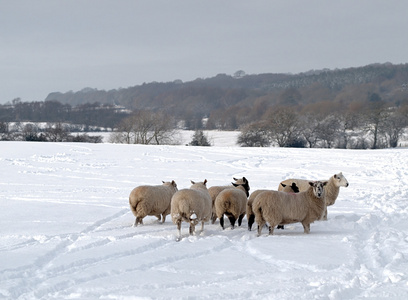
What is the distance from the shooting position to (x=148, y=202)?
11367 millimetres

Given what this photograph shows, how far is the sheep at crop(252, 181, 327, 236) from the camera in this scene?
10.3m

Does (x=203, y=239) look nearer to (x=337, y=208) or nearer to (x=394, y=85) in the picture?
(x=337, y=208)

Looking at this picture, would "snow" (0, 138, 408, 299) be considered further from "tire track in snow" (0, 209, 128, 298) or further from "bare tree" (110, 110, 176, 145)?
"bare tree" (110, 110, 176, 145)

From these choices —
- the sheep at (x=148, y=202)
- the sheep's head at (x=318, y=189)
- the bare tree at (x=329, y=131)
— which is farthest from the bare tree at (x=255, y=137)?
the sheep's head at (x=318, y=189)

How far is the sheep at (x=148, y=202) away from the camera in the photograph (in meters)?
11.3

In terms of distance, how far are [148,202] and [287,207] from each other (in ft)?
11.1

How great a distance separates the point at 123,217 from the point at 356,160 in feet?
66.3

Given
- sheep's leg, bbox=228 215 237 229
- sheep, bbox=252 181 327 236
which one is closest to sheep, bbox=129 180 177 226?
sheep's leg, bbox=228 215 237 229

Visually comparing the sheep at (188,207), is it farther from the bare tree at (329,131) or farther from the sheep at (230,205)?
the bare tree at (329,131)

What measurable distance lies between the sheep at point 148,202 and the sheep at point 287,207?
8.24 ft

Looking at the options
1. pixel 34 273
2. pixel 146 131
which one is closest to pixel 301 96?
pixel 146 131

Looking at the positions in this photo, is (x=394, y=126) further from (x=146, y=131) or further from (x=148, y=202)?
(x=148, y=202)

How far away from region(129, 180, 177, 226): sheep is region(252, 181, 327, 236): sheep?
2.51 m

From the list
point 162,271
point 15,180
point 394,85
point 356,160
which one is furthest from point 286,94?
point 162,271
